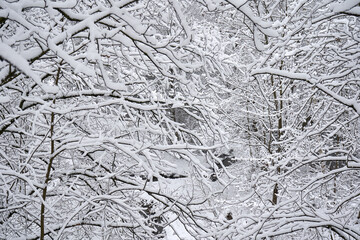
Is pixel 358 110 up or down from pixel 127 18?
A: down

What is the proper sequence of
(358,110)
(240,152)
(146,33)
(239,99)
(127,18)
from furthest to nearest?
(240,152) → (239,99) → (358,110) → (146,33) → (127,18)

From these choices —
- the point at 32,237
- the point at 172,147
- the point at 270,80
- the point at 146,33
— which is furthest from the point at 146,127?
the point at 270,80

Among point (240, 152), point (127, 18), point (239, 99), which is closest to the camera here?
point (127, 18)

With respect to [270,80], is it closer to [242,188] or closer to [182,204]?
[242,188]

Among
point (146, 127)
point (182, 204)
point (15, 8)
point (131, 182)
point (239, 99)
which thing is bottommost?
point (182, 204)

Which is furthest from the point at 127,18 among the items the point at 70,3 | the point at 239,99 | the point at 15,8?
the point at 239,99

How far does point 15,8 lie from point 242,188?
755cm

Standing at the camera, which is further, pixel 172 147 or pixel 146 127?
pixel 146 127

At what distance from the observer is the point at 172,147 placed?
2762mm

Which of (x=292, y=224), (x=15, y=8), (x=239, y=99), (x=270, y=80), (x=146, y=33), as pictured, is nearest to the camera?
(x=15, y=8)

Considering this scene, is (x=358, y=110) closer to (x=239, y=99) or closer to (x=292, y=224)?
(x=292, y=224)

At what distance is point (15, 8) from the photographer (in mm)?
1593

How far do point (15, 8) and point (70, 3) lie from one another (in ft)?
0.94

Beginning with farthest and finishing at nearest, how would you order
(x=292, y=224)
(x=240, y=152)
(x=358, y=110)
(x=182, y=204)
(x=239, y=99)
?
(x=240, y=152) → (x=239, y=99) → (x=292, y=224) → (x=182, y=204) → (x=358, y=110)
